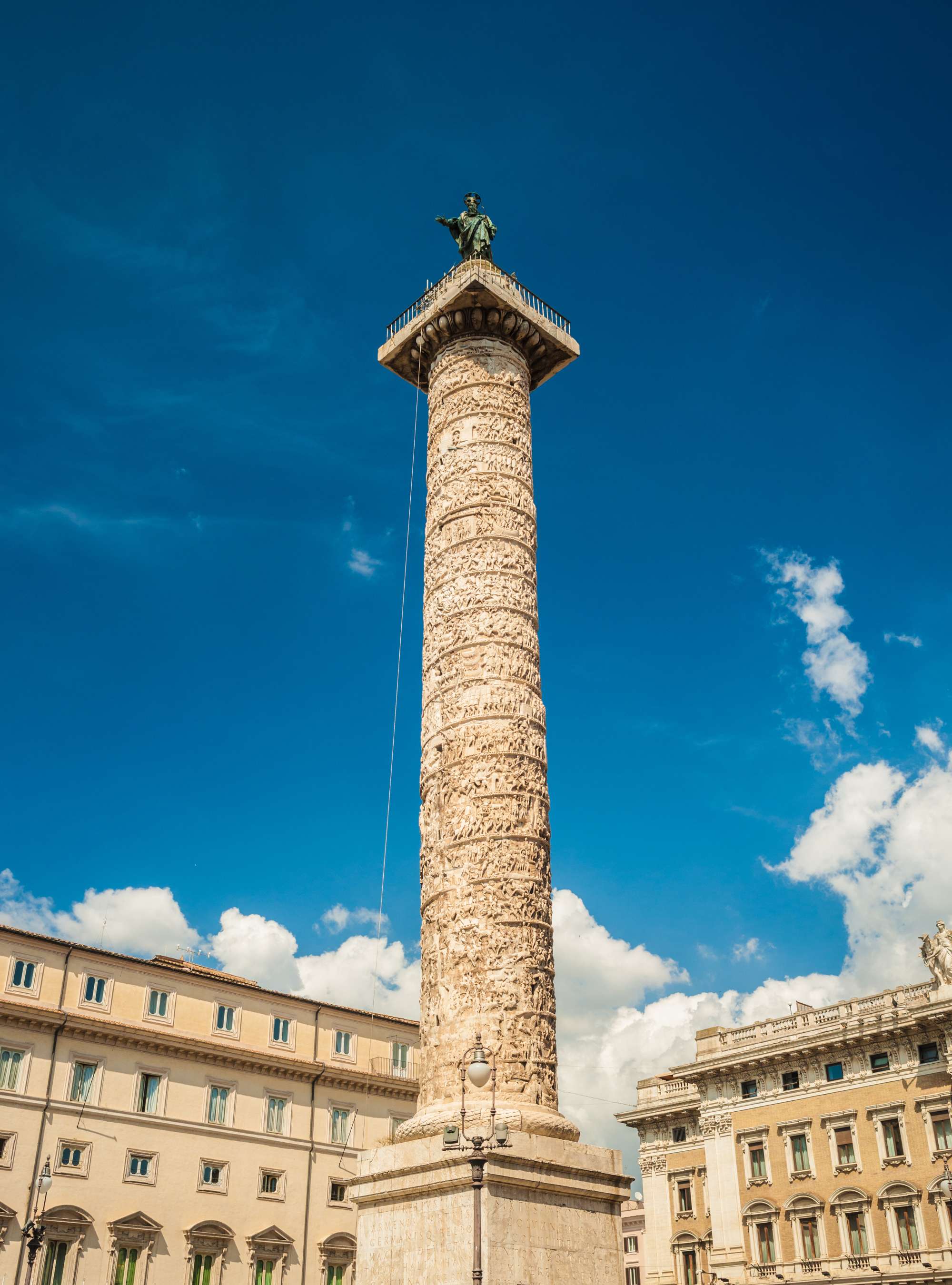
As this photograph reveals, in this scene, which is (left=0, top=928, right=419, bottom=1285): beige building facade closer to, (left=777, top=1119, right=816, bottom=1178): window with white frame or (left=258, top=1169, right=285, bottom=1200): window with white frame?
(left=258, top=1169, right=285, bottom=1200): window with white frame

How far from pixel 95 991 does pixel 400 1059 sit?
8849 millimetres

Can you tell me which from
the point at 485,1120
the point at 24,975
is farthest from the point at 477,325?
the point at 24,975

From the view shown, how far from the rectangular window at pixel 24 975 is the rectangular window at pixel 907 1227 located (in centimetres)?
2129

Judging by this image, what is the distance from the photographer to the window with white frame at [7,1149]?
22.6 m

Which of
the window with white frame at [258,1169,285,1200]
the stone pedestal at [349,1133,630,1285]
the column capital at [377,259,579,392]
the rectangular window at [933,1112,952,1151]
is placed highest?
the column capital at [377,259,579,392]

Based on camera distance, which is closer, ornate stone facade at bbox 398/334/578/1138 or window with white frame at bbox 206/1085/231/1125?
ornate stone facade at bbox 398/334/578/1138

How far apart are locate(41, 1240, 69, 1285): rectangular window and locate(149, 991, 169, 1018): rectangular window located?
486 centimetres

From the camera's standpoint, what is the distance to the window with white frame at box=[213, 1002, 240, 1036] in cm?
2752

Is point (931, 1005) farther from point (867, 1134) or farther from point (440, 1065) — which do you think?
point (440, 1065)

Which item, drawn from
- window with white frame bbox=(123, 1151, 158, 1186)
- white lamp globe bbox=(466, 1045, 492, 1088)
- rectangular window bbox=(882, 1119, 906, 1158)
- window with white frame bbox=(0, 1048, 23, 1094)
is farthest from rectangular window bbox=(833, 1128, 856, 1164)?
white lamp globe bbox=(466, 1045, 492, 1088)

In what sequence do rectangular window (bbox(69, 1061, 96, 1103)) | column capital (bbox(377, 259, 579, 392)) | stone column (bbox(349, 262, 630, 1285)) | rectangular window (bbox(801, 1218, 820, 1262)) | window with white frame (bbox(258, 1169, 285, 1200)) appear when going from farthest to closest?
rectangular window (bbox(801, 1218, 820, 1262)), window with white frame (bbox(258, 1169, 285, 1200)), rectangular window (bbox(69, 1061, 96, 1103)), column capital (bbox(377, 259, 579, 392)), stone column (bbox(349, 262, 630, 1285))

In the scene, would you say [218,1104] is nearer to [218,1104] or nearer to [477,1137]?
[218,1104]

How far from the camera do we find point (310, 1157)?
92.0ft

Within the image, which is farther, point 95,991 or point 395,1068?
point 395,1068
